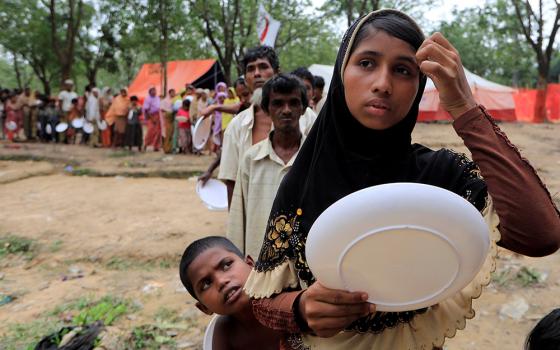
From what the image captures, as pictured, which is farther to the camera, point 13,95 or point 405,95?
point 13,95

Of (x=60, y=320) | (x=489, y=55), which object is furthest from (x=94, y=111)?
(x=489, y=55)

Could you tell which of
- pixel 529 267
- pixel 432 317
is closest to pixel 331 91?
pixel 432 317

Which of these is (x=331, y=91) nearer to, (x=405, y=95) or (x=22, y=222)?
Result: (x=405, y=95)

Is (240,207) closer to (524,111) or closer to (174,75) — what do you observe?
(524,111)

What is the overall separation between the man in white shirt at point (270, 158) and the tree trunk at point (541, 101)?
59.5ft

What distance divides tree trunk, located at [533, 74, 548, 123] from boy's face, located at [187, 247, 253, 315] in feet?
62.4

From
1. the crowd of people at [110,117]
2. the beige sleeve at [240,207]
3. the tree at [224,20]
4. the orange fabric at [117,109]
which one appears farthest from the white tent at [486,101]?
the beige sleeve at [240,207]

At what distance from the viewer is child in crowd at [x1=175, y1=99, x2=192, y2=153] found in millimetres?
11242

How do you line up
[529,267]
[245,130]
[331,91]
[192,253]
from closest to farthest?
[331,91] → [192,253] → [245,130] → [529,267]

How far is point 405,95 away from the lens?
1.04 metres

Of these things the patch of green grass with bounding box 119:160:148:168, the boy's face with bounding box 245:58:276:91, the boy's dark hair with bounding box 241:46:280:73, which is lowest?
the patch of green grass with bounding box 119:160:148:168

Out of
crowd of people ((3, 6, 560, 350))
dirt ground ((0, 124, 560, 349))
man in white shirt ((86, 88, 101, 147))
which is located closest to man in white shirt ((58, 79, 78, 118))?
man in white shirt ((86, 88, 101, 147))

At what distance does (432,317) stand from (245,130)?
1.80 m

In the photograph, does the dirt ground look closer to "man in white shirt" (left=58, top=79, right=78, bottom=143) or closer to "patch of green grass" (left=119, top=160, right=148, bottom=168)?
"patch of green grass" (left=119, top=160, right=148, bottom=168)
